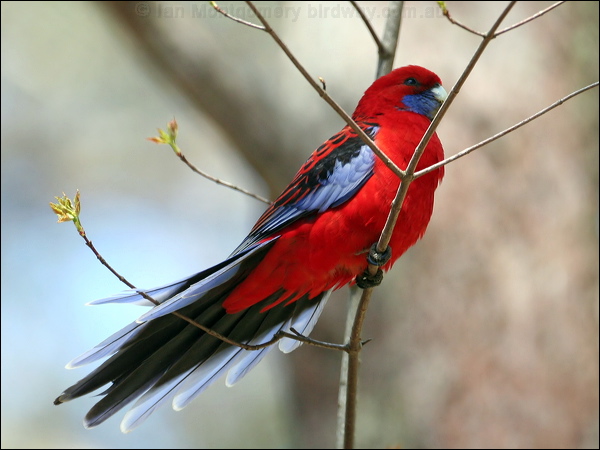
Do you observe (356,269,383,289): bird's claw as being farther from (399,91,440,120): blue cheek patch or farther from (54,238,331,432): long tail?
(399,91,440,120): blue cheek patch

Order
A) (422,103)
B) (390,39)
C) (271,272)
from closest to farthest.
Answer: (271,272)
(422,103)
(390,39)

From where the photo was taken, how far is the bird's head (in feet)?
9.50

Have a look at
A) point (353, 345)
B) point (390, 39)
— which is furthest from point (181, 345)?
point (390, 39)

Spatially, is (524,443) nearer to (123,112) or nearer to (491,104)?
(491,104)

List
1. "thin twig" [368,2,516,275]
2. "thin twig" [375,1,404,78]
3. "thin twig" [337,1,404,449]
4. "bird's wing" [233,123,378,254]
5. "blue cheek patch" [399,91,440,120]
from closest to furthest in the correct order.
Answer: "thin twig" [368,2,516,275] < "thin twig" [337,1,404,449] < "bird's wing" [233,123,378,254] < "blue cheek patch" [399,91,440,120] < "thin twig" [375,1,404,78]

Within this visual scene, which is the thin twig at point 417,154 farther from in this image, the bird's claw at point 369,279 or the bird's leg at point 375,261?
the bird's claw at point 369,279

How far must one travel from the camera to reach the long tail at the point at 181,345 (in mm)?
2344

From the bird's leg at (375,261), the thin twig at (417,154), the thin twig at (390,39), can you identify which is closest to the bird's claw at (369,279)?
the bird's leg at (375,261)

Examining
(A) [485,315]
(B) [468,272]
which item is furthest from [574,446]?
(B) [468,272]

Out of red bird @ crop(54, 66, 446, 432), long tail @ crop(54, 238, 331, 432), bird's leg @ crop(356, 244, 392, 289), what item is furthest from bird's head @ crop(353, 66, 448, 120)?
long tail @ crop(54, 238, 331, 432)

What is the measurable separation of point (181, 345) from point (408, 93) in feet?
5.08

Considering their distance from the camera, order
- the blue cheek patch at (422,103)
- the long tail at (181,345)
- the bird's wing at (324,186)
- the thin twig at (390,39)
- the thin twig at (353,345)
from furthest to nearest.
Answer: the thin twig at (390,39)
the blue cheek patch at (422,103)
the bird's wing at (324,186)
the long tail at (181,345)
the thin twig at (353,345)

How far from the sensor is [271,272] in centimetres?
255

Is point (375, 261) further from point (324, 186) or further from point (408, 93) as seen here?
point (408, 93)
